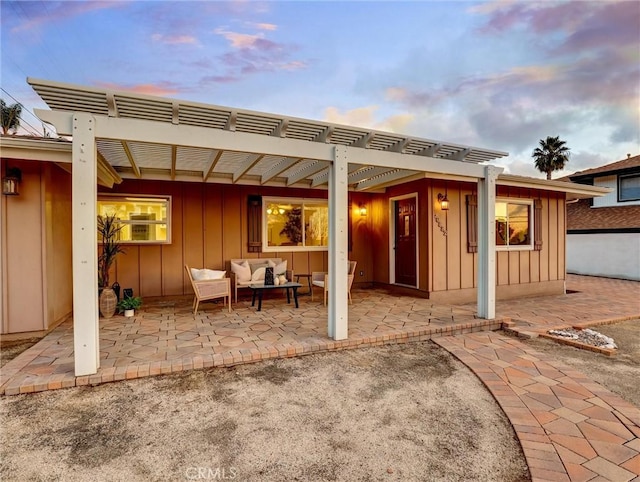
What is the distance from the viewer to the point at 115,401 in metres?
2.62

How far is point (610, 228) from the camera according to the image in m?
11.2

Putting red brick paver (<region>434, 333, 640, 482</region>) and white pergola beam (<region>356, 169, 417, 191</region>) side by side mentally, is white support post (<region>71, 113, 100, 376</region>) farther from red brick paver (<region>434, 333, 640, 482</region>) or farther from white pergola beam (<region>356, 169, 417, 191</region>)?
white pergola beam (<region>356, 169, 417, 191</region>)

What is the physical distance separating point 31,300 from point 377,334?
4428 millimetres

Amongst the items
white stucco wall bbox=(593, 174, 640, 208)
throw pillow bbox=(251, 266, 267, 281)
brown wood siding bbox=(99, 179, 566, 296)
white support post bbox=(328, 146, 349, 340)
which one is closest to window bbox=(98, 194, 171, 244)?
brown wood siding bbox=(99, 179, 566, 296)

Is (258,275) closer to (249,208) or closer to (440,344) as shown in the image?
(249,208)

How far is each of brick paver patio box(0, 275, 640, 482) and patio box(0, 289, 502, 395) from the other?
0.04ft

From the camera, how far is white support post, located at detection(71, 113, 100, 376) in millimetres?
2799

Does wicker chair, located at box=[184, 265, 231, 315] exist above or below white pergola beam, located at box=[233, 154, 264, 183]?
below

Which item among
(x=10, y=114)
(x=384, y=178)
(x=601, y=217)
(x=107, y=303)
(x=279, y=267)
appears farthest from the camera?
(x=10, y=114)

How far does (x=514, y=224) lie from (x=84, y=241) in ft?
26.6

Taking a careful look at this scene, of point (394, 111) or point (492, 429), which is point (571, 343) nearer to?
point (492, 429)

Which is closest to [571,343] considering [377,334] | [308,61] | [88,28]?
[377,334]

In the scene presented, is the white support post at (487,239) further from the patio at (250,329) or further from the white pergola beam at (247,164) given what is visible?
the white pergola beam at (247,164)

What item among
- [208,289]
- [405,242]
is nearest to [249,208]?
[208,289]
